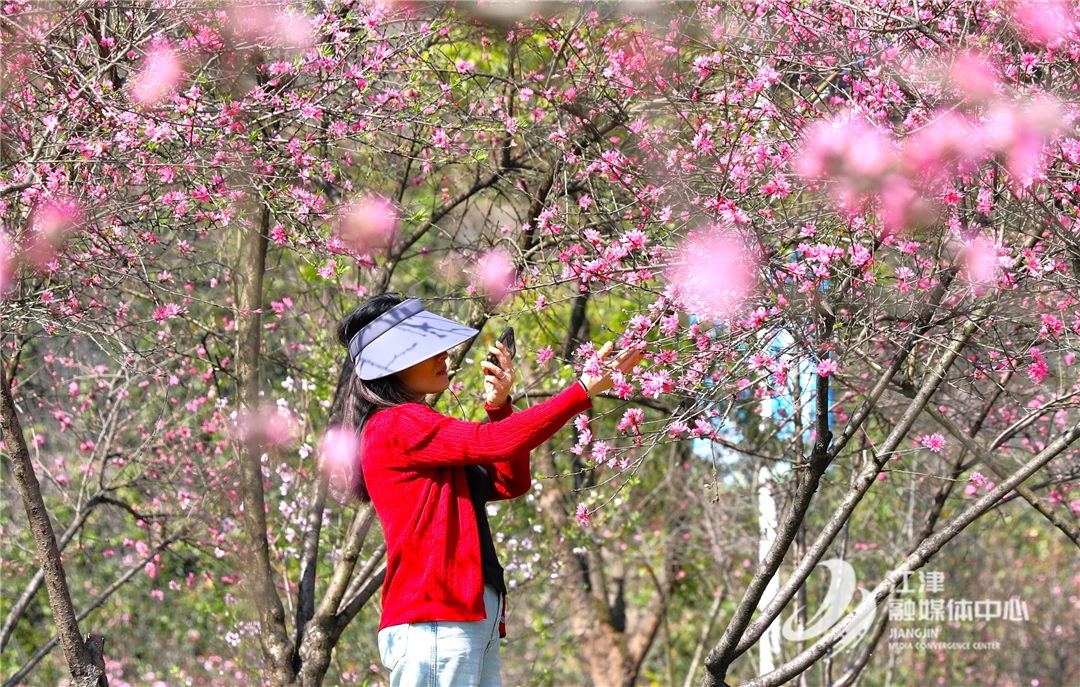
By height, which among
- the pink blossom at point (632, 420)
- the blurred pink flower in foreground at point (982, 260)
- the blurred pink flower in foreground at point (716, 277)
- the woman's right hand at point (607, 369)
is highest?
the blurred pink flower in foreground at point (982, 260)

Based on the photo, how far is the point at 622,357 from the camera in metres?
2.55

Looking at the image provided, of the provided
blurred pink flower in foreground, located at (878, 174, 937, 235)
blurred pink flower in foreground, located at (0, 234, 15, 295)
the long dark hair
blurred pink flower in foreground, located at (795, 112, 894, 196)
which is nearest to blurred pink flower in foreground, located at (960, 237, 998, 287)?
blurred pink flower in foreground, located at (878, 174, 937, 235)

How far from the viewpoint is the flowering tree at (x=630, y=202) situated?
3033mm

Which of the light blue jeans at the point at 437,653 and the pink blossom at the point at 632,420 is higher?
the pink blossom at the point at 632,420

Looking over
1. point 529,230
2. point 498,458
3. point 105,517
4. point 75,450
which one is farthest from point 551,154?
point 105,517

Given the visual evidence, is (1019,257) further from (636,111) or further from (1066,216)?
(636,111)

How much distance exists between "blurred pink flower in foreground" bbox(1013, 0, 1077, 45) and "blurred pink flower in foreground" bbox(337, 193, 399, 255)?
221cm

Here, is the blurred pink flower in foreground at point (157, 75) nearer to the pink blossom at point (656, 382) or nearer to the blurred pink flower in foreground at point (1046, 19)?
the pink blossom at point (656, 382)

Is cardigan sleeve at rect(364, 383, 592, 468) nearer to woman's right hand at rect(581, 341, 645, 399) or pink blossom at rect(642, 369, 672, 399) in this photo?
woman's right hand at rect(581, 341, 645, 399)

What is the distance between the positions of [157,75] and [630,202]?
5.32 ft

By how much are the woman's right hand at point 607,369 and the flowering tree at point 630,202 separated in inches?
15.5

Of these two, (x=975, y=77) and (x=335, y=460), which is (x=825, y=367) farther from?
(x=335, y=460)

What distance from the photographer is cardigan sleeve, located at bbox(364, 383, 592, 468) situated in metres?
2.40

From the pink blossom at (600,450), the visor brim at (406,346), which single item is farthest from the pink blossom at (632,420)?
the visor brim at (406,346)
